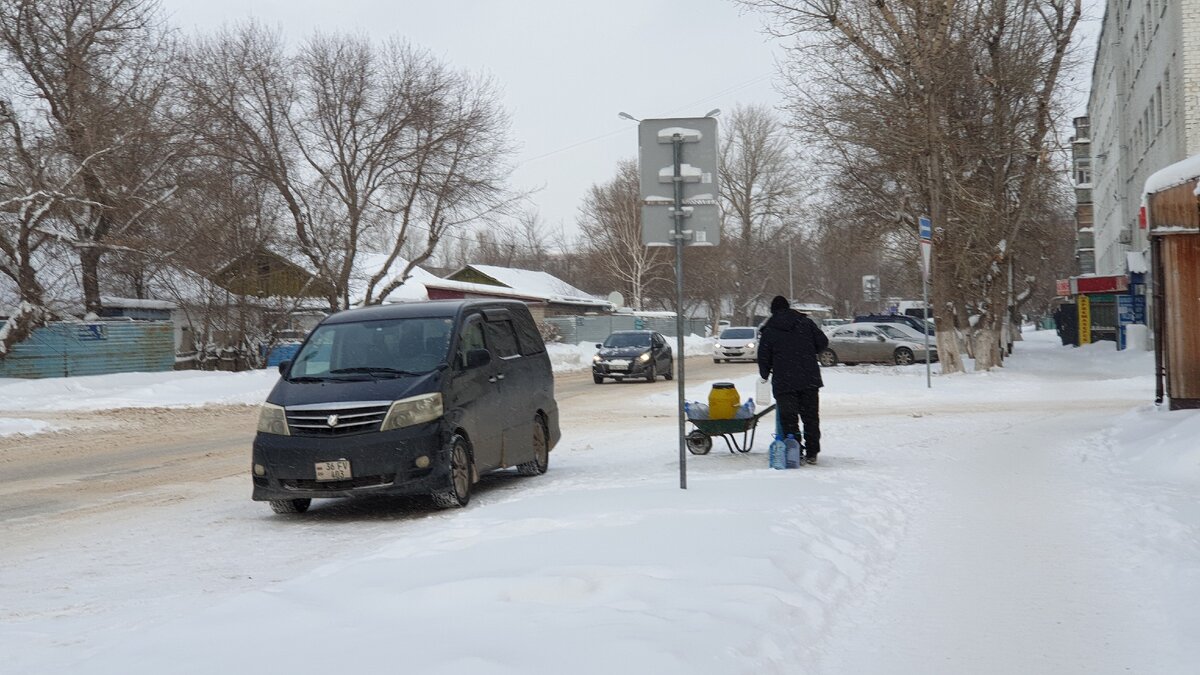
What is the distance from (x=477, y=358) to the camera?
11.0 m

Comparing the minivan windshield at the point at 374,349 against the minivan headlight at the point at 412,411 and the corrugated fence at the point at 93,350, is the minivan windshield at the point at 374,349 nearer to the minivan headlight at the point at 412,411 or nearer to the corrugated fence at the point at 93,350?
the minivan headlight at the point at 412,411

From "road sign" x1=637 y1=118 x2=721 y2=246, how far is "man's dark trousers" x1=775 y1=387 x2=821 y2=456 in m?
3.10

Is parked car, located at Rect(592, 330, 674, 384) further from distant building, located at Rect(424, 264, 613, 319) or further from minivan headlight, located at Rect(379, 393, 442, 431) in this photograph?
distant building, located at Rect(424, 264, 613, 319)

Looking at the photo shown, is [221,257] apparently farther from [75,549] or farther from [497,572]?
[497,572]

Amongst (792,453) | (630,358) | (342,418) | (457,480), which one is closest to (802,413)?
(792,453)

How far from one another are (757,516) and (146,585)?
4.13 meters

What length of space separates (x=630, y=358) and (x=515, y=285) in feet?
136

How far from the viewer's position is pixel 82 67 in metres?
33.5

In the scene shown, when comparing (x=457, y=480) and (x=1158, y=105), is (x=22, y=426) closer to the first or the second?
(x=457, y=480)

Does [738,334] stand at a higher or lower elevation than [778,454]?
higher

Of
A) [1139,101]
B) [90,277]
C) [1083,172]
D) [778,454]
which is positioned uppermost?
[1083,172]

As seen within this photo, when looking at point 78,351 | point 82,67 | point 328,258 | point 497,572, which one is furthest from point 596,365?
point 497,572

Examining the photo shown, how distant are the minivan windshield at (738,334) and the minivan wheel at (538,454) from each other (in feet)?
125

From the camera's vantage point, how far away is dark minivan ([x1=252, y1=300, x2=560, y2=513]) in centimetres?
985
